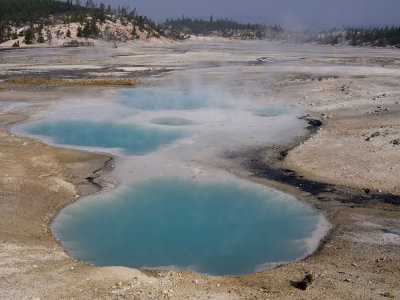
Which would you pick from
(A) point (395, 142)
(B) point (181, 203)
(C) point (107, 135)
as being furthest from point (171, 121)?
(A) point (395, 142)

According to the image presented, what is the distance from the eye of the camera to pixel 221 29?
153250 millimetres

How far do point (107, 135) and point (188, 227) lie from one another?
8.27 m

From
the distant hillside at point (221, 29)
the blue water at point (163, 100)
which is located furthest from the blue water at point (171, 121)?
the distant hillside at point (221, 29)

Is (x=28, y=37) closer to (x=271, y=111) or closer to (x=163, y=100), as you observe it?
(x=163, y=100)

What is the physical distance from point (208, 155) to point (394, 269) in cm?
742

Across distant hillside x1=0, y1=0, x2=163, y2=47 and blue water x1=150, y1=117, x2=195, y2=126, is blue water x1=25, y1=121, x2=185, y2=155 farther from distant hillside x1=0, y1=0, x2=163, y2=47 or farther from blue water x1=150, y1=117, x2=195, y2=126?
distant hillside x1=0, y1=0, x2=163, y2=47

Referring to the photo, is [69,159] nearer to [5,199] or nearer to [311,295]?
[5,199]

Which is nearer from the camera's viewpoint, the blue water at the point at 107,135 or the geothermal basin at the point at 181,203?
the geothermal basin at the point at 181,203

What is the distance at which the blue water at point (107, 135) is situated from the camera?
580 inches

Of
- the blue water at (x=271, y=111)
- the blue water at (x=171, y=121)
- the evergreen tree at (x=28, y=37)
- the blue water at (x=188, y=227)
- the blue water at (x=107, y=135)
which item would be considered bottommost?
the blue water at (x=188, y=227)

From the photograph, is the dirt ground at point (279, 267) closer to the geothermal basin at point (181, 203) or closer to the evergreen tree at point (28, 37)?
the geothermal basin at point (181, 203)

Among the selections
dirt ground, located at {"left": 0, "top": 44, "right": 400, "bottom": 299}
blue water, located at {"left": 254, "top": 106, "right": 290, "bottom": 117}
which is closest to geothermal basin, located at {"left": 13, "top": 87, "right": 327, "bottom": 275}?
dirt ground, located at {"left": 0, "top": 44, "right": 400, "bottom": 299}

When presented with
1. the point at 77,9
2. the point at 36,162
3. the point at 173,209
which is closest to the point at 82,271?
the point at 173,209

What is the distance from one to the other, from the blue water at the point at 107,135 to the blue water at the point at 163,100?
4.02m
